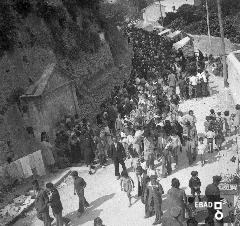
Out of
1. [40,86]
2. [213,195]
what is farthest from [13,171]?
[213,195]

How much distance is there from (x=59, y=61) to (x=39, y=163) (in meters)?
7.61

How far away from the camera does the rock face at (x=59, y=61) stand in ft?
54.2

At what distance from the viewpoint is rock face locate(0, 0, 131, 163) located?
16.5 metres

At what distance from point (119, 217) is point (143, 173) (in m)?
1.35

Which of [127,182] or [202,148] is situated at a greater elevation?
[202,148]

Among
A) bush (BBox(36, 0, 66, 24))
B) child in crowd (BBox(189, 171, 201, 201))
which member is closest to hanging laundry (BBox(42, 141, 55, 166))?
child in crowd (BBox(189, 171, 201, 201))

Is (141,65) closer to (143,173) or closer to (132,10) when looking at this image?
(143,173)

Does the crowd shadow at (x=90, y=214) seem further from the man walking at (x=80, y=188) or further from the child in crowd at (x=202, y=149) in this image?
the child in crowd at (x=202, y=149)

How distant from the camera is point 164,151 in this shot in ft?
43.1

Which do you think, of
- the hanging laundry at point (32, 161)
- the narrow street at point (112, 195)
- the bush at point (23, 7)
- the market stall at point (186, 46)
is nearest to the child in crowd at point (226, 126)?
the narrow street at point (112, 195)

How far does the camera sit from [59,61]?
70.2ft

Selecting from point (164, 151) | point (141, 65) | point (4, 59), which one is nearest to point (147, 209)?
point (164, 151)

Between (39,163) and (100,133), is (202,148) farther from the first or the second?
(39,163)

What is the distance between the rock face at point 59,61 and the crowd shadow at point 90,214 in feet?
14.5
